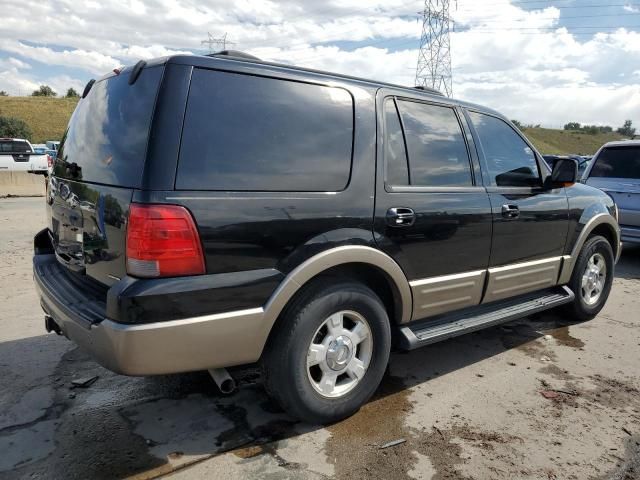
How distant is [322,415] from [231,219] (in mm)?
1269

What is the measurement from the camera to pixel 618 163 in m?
8.21

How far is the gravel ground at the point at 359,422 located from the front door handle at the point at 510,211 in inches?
45.5

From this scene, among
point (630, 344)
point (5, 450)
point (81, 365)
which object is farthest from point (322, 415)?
point (630, 344)

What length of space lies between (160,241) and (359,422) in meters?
1.63

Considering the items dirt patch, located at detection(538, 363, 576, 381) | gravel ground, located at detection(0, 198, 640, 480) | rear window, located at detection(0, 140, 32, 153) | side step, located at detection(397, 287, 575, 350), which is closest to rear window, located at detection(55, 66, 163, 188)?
gravel ground, located at detection(0, 198, 640, 480)

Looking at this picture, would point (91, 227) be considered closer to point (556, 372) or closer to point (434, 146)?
point (434, 146)

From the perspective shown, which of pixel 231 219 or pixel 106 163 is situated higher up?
pixel 106 163

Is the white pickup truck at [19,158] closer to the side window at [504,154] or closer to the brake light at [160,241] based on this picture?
the side window at [504,154]

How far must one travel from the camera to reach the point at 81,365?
149 inches

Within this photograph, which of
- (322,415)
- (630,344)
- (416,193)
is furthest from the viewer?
(630,344)

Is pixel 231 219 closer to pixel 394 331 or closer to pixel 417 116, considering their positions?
pixel 394 331

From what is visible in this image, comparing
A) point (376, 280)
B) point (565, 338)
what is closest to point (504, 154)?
point (376, 280)

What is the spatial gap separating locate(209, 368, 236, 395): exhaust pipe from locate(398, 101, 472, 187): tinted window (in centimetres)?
165

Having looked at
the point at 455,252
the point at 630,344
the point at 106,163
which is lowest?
the point at 630,344
